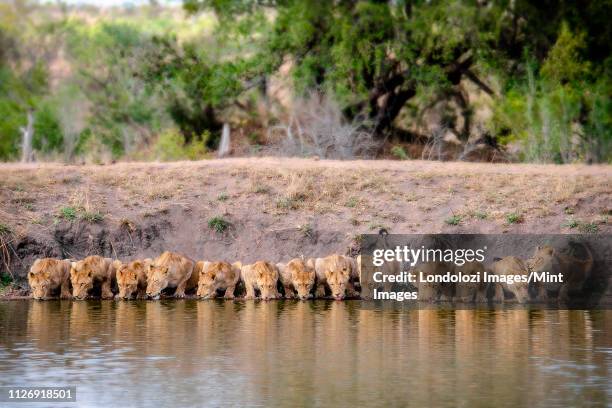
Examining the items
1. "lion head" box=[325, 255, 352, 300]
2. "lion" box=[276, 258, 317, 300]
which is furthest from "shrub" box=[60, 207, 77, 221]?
"lion head" box=[325, 255, 352, 300]

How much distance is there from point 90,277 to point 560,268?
7.82m

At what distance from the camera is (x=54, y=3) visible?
90.2 m

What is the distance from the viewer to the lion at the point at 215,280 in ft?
64.6

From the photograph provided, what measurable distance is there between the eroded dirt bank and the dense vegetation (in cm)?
556

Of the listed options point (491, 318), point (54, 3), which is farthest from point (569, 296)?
point (54, 3)

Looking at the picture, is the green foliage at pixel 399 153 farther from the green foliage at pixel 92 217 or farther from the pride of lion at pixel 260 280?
the pride of lion at pixel 260 280

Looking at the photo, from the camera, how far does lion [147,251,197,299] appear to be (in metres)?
19.6

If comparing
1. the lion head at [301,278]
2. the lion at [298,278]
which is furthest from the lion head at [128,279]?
the lion head at [301,278]

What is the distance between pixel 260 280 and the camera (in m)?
19.4

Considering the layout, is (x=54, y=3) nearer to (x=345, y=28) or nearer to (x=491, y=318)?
(x=345, y=28)

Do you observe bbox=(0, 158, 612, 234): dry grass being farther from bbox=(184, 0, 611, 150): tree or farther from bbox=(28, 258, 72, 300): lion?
bbox=(184, 0, 611, 150): tree

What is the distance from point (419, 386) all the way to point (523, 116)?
20723 millimetres

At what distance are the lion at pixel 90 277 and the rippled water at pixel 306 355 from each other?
838mm

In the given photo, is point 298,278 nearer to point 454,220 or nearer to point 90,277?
point 90,277
